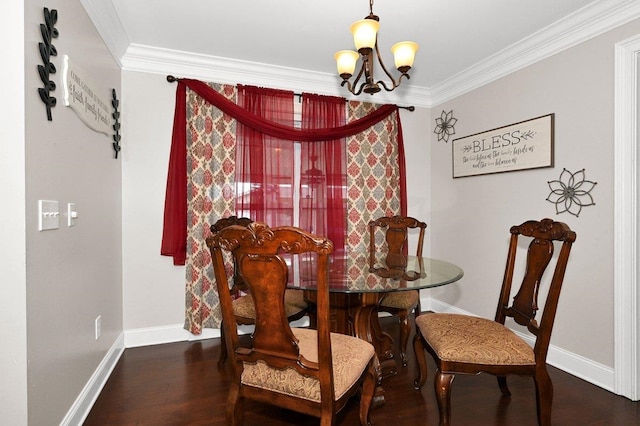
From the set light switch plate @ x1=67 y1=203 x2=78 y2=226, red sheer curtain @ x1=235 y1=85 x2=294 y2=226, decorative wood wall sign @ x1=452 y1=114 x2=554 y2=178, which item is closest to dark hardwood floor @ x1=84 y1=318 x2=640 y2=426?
light switch plate @ x1=67 y1=203 x2=78 y2=226

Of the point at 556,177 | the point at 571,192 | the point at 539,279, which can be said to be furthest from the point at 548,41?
the point at 539,279

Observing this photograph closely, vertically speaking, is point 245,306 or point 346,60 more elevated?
point 346,60

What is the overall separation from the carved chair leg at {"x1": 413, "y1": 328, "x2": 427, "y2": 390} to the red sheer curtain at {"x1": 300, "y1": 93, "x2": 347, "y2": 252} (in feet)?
4.57

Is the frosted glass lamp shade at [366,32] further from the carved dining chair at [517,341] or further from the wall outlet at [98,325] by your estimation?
the wall outlet at [98,325]

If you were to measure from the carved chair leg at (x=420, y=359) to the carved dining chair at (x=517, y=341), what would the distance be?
6.0 inches

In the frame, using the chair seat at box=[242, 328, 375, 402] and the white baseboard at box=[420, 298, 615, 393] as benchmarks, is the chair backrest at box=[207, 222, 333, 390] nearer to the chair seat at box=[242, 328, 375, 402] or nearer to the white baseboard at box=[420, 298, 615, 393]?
the chair seat at box=[242, 328, 375, 402]

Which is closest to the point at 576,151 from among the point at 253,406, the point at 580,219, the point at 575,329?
the point at 580,219

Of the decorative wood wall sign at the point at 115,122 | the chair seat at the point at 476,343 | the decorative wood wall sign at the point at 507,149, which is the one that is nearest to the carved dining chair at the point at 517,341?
the chair seat at the point at 476,343

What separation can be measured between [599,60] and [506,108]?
2.49 ft

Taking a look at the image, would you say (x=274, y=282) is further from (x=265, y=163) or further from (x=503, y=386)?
(x=265, y=163)

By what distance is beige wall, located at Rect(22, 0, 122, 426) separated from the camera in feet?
4.69

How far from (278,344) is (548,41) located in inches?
116

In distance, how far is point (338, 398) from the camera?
1404 millimetres

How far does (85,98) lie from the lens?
6.64 ft
